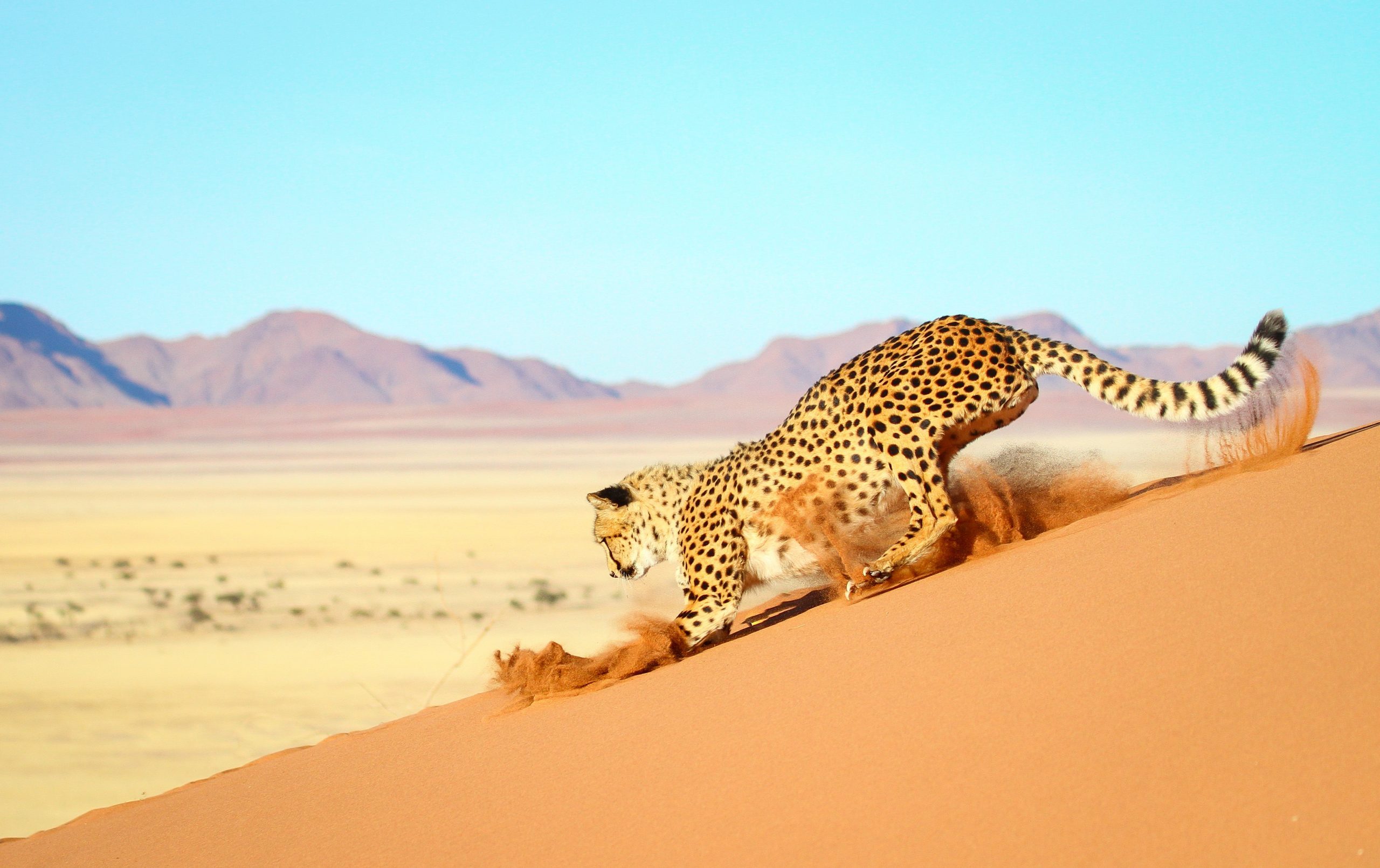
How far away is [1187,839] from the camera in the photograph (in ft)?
9.59

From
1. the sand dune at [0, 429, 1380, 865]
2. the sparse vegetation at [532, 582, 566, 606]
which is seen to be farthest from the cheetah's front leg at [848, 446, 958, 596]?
the sparse vegetation at [532, 582, 566, 606]

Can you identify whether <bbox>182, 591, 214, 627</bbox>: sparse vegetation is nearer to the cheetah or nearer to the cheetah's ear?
the cheetah's ear

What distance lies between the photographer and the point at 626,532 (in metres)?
7.03

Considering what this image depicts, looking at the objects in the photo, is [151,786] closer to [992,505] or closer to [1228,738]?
[992,505]

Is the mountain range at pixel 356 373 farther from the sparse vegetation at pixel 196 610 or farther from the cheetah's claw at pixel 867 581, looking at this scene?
the cheetah's claw at pixel 867 581

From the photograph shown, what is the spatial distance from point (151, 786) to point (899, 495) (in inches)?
234

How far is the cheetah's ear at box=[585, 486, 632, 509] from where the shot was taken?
22.4 feet

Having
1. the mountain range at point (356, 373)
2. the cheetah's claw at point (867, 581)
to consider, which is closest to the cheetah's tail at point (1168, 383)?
the cheetah's claw at point (867, 581)

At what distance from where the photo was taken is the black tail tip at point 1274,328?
5.63 metres

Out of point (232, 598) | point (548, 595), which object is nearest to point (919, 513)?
point (548, 595)

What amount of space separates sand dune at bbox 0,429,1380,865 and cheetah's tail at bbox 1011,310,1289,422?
371 millimetres

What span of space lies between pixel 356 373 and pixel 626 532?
183647 millimetres

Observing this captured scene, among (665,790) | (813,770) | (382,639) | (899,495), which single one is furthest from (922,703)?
(382,639)

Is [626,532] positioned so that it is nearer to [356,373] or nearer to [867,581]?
[867,581]
